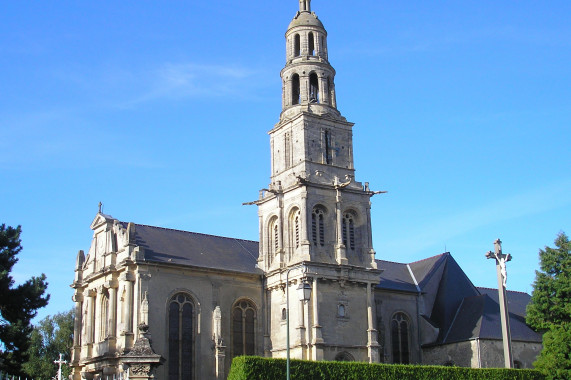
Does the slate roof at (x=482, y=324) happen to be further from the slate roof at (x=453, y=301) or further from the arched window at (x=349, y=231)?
the arched window at (x=349, y=231)

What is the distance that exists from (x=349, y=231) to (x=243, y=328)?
1024 cm

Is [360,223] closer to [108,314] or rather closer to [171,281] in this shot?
[171,281]

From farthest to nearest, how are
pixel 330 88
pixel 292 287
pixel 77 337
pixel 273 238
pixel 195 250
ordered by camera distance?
pixel 330 88 → pixel 77 337 → pixel 273 238 → pixel 195 250 → pixel 292 287

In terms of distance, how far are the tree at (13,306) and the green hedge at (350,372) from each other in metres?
15.2

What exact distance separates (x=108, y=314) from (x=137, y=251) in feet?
19.0

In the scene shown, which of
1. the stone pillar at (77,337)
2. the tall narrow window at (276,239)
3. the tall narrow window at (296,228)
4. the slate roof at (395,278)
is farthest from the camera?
the slate roof at (395,278)

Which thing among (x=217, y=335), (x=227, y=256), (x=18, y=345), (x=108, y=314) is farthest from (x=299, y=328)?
(x=18, y=345)

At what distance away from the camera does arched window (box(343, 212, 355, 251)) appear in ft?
168

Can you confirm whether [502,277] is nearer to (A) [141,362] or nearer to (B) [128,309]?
(A) [141,362]

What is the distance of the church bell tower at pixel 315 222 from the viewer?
156ft

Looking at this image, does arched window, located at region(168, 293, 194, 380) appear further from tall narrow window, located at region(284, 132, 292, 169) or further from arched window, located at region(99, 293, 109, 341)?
tall narrow window, located at region(284, 132, 292, 169)

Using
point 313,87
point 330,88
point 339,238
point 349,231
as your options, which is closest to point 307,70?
point 313,87

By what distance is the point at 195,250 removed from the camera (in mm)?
51188

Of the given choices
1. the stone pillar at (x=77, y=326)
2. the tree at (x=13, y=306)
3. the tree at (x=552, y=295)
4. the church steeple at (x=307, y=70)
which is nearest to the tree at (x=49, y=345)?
the stone pillar at (x=77, y=326)
